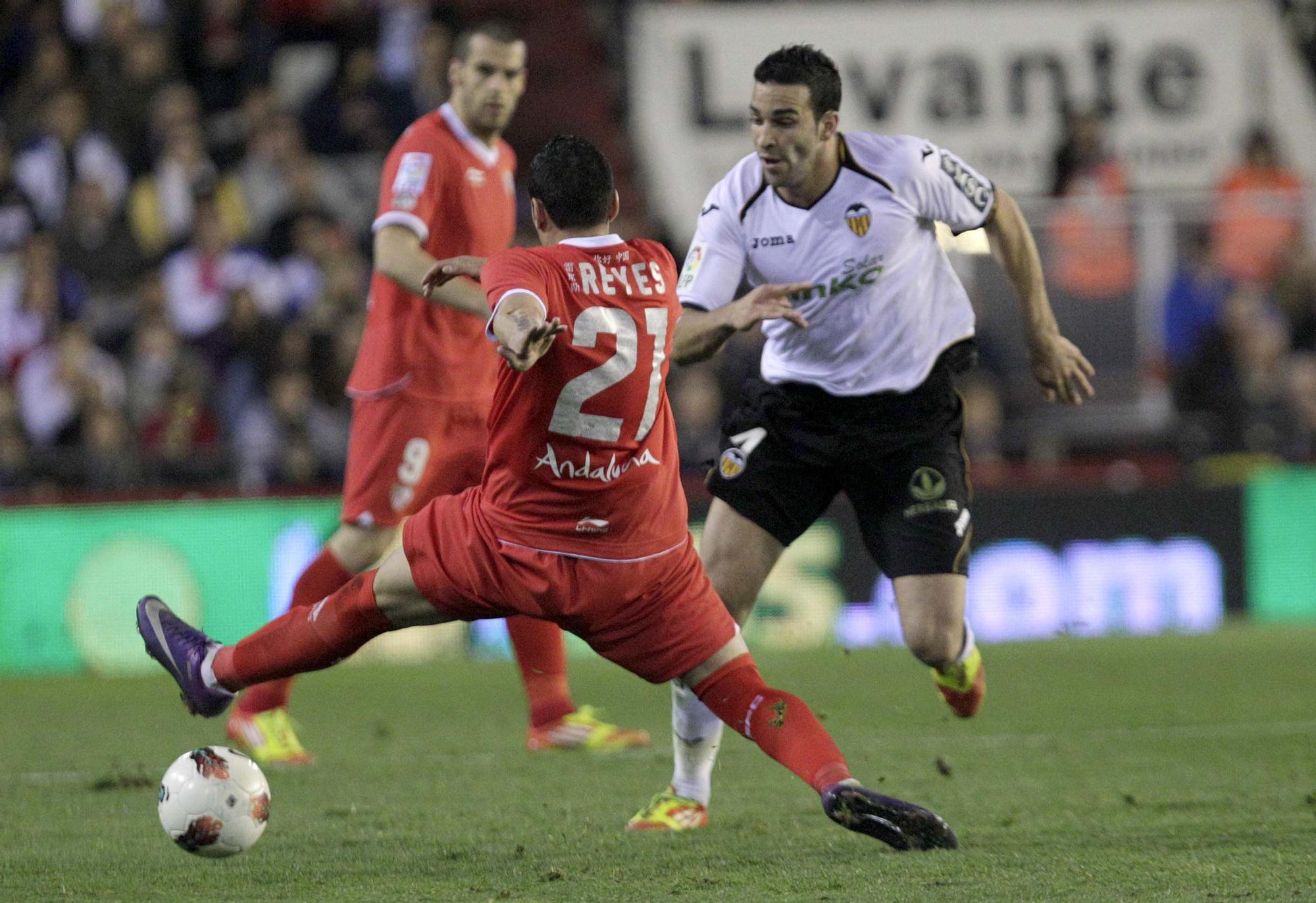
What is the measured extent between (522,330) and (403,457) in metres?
2.68

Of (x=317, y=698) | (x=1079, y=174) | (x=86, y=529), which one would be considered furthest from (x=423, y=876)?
(x=1079, y=174)

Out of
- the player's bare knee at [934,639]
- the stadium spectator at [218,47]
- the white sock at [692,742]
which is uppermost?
the stadium spectator at [218,47]

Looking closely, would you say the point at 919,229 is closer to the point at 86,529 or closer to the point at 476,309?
the point at 476,309

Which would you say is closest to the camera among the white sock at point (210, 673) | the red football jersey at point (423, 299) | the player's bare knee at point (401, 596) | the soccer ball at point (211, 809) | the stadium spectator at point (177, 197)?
the soccer ball at point (211, 809)

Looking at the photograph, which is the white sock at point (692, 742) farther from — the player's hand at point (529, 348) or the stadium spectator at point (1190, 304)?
the stadium spectator at point (1190, 304)

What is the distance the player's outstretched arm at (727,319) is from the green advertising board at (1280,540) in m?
8.22

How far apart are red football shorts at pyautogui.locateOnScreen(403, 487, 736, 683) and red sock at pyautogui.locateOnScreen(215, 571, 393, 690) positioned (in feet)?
0.60

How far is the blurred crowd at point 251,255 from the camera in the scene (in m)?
12.2

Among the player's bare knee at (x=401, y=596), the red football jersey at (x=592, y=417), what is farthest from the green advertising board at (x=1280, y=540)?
the player's bare knee at (x=401, y=596)

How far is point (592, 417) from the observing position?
4805 mm

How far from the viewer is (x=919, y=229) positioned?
19.5 feet

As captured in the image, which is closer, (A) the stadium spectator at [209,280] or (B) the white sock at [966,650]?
(B) the white sock at [966,650]

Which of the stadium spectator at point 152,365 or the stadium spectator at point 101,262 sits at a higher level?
the stadium spectator at point 101,262

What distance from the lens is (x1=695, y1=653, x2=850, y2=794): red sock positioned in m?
4.77
